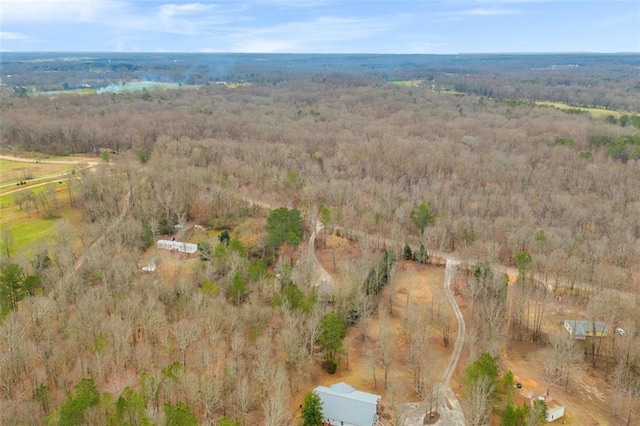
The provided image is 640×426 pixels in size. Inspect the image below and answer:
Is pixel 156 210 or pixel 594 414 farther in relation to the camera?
pixel 156 210

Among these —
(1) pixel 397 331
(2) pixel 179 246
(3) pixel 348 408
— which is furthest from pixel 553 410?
(2) pixel 179 246

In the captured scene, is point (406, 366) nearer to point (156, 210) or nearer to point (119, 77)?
point (156, 210)

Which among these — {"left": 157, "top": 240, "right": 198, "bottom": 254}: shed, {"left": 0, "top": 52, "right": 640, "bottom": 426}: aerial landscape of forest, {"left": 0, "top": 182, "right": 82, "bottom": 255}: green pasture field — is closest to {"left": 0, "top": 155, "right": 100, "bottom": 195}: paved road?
{"left": 0, "top": 52, "right": 640, "bottom": 426}: aerial landscape of forest

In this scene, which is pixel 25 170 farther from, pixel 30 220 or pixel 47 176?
pixel 30 220

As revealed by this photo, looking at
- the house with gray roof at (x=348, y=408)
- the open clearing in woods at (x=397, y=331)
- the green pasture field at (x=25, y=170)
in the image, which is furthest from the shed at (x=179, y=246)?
the green pasture field at (x=25, y=170)

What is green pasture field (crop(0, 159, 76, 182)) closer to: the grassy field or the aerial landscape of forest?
the grassy field

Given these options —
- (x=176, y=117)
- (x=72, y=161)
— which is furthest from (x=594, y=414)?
(x=176, y=117)
